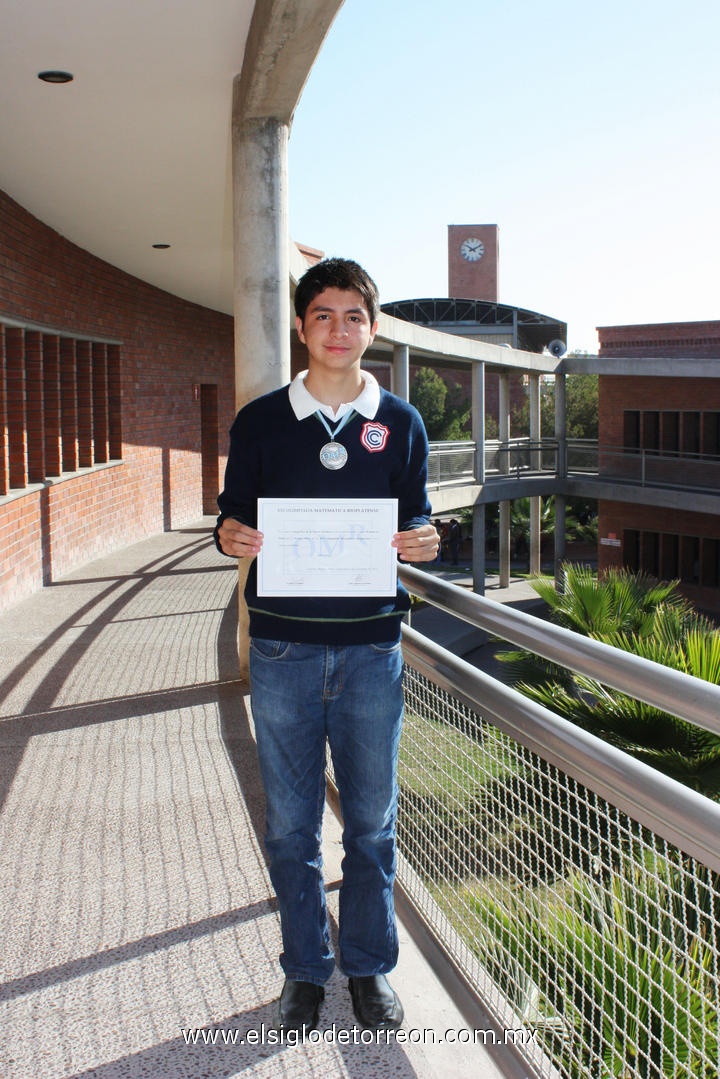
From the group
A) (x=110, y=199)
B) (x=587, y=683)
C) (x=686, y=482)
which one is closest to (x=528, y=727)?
(x=587, y=683)

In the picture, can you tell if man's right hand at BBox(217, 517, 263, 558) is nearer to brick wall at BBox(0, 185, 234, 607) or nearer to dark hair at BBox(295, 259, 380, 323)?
dark hair at BBox(295, 259, 380, 323)

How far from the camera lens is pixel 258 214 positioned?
5.62 meters

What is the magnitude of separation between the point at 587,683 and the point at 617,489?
2086 cm

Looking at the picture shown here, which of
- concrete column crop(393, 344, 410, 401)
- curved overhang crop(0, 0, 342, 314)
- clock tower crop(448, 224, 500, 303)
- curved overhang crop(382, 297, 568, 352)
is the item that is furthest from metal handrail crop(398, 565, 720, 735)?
clock tower crop(448, 224, 500, 303)

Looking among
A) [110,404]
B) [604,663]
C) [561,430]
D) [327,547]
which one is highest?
[561,430]

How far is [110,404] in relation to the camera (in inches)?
536

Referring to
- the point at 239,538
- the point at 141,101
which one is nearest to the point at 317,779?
the point at 239,538

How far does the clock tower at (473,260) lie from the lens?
60.6 m

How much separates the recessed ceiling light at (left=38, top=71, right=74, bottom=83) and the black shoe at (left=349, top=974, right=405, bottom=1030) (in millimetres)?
5586

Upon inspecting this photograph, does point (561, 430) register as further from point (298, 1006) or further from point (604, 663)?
point (604, 663)

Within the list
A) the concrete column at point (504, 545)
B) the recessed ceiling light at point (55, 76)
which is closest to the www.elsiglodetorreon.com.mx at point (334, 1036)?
the recessed ceiling light at point (55, 76)

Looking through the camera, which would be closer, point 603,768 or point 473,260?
point 603,768

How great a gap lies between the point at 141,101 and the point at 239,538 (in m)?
5.26

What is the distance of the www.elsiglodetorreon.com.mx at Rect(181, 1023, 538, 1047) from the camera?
2293 mm
